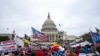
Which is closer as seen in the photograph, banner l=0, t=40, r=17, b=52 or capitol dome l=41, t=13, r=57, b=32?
banner l=0, t=40, r=17, b=52

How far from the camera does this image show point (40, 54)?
1616cm

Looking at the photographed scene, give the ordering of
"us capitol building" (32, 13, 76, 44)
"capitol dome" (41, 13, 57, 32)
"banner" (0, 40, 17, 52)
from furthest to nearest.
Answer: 1. "capitol dome" (41, 13, 57, 32)
2. "us capitol building" (32, 13, 76, 44)
3. "banner" (0, 40, 17, 52)

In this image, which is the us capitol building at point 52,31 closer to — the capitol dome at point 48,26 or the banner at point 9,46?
the capitol dome at point 48,26

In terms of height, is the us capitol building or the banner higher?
the us capitol building

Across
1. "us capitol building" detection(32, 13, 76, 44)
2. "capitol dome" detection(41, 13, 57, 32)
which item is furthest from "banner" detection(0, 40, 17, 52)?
"capitol dome" detection(41, 13, 57, 32)

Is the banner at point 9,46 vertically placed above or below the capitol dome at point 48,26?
below

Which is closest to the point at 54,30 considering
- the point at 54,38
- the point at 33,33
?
the point at 54,38

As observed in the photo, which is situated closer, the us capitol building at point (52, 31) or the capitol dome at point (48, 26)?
the us capitol building at point (52, 31)

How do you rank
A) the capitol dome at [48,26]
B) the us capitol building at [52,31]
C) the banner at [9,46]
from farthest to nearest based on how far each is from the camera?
the capitol dome at [48,26], the us capitol building at [52,31], the banner at [9,46]

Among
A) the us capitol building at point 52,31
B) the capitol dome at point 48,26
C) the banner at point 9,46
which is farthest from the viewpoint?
the capitol dome at point 48,26

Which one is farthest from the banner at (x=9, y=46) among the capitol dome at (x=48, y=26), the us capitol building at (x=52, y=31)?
the capitol dome at (x=48, y=26)

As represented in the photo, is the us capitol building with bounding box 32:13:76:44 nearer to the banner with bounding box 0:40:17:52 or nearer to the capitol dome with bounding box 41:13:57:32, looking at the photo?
the capitol dome with bounding box 41:13:57:32

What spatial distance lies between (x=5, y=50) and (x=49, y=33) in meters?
117

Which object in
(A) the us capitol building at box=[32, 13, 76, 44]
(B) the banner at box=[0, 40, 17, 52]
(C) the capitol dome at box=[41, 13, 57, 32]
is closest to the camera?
(B) the banner at box=[0, 40, 17, 52]
